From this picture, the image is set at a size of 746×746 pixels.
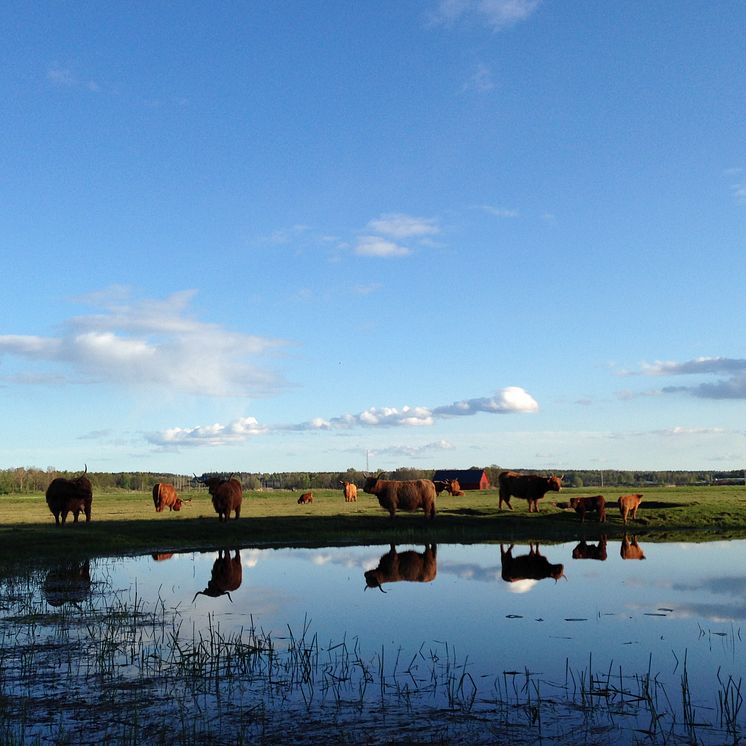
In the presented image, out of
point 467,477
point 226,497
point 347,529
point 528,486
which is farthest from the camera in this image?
point 467,477

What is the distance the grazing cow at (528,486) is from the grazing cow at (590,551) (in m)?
11.3

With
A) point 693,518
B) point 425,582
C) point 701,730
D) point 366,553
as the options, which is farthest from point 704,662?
Answer: point 693,518

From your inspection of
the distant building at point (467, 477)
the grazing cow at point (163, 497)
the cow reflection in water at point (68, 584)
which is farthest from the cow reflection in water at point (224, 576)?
the distant building at point (467, 477)

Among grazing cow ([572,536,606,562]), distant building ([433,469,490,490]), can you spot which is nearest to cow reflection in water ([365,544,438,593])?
grazing cow ([572,536,606,562])

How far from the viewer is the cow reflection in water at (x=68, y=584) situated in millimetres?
16541

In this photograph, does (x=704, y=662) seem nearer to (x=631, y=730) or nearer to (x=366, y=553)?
(x=631, y=730)

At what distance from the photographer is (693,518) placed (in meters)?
37.1

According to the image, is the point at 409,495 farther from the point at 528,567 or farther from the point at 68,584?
the point at 68,584

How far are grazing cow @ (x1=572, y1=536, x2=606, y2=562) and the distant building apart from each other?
63.7m

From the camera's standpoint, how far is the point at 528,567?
74.0 ft

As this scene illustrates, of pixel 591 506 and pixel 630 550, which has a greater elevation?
pixel 591 506

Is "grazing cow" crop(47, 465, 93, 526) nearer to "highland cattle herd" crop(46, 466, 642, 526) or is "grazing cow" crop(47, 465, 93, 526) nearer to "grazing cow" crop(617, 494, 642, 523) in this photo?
"highland cattle herd" crop(46, 466, 642, 526)

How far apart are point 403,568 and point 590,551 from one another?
8256 millimetres

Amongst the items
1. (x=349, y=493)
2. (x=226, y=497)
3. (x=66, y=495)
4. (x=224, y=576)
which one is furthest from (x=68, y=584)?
(x=349, y=493)
